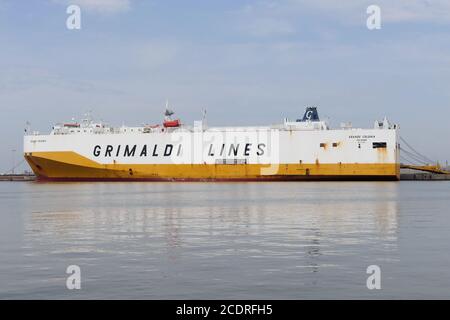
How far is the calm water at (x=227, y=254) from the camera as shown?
1073 centimetres

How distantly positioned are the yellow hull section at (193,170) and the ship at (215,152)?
0.10 m

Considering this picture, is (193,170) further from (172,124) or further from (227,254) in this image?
(227,254)

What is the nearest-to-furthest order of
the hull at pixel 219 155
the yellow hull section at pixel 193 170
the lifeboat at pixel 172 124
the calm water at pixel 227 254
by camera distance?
1. the calm water at pixel 227 254
2. the hull at pixel 219 155
3. the yellow hull section at pixel 193 170
4. the lifeboat at pixel 172 124

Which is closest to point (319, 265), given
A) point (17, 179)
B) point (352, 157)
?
point (352, 157)

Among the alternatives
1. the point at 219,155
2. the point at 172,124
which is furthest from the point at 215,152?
the point at 172,124

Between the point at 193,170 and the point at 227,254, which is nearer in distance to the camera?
the point at 227,254

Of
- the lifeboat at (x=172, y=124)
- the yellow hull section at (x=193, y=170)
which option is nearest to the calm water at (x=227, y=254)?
the yellow hull section at (x=193, y=170)

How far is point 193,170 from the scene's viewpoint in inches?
2601

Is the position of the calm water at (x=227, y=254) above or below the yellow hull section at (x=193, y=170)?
below

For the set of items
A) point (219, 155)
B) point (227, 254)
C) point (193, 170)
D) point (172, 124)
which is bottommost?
point (227, 254)

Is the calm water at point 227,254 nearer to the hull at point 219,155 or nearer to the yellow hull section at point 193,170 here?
the hull at point 219,155

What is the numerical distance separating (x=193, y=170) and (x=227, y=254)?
51.8m

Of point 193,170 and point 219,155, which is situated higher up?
point 219,155
